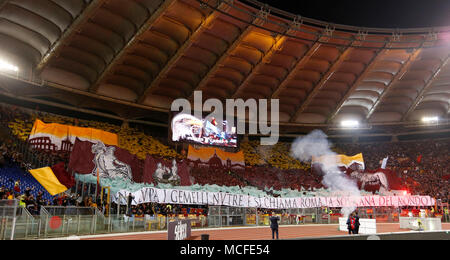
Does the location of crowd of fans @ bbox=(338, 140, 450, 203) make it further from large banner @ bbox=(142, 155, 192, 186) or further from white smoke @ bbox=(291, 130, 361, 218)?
large banner @ bbox=(142, 155, 192, 186)

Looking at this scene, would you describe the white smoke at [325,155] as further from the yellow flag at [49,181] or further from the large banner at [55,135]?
the yellow flag at [49,181]

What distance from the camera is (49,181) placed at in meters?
18.6

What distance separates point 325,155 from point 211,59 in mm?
20146

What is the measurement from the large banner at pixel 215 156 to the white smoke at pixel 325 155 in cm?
965

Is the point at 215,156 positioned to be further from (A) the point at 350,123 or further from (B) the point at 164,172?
(A) the point at 350,123

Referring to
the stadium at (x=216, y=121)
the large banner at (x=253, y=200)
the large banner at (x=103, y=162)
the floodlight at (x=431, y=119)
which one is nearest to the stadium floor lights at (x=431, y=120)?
the floodlight at (x=431, y=119)

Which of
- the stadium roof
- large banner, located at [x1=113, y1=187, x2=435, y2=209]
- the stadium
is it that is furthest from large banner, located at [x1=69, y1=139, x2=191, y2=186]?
the stadium roof

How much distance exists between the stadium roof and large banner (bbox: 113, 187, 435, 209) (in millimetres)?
12350

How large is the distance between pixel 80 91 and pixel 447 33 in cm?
3512

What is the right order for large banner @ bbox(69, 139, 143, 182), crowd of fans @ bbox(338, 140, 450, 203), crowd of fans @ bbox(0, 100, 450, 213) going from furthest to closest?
1. crowd of fans @ bbox(338, 140, 450, 203)
2. crowd of fans @ bbox(0, 100, 450, 213)
3. large banner @ bbox(69, 139, 143, 182)

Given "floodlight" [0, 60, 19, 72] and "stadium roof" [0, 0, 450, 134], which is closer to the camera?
"floodlight" [0, 60, 19, 72]

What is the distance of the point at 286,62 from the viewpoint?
3647 centimetres

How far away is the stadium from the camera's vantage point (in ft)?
73.0

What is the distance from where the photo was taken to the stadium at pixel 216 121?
22250 millimetres
